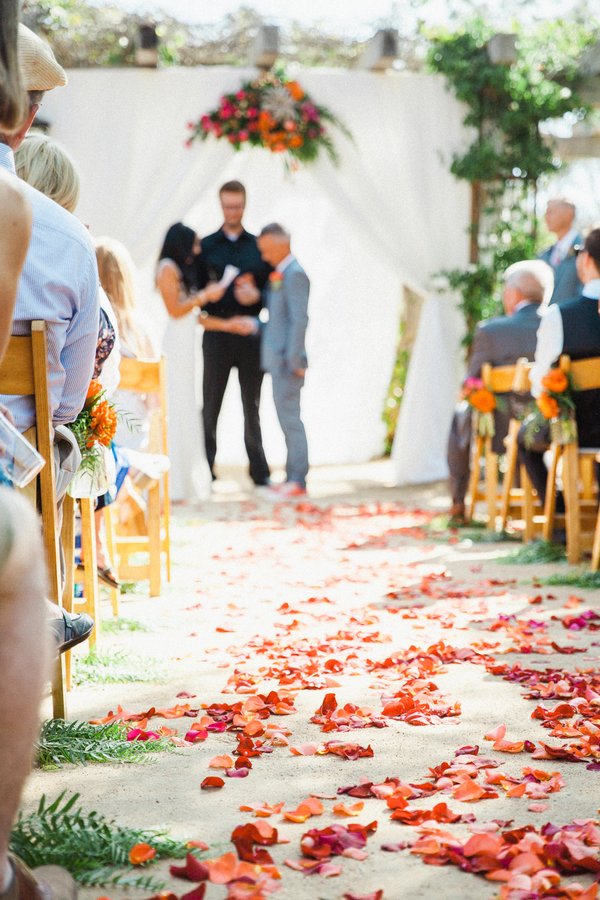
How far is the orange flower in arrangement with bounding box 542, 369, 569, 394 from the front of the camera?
5.72 metres

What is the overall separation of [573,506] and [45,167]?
10.7 ft

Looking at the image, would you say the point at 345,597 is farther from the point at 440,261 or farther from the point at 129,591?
the point at 440,261

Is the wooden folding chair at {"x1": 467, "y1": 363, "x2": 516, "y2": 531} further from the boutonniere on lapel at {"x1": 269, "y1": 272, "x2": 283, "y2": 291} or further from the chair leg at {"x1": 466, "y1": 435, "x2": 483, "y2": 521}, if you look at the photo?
the boutonniere on lapel at {"x1": 269, "y1": 272, "x2": 283, "y2": 291}

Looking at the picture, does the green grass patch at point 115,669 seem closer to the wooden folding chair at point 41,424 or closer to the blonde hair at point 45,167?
the wooden folding chair at point 41,424

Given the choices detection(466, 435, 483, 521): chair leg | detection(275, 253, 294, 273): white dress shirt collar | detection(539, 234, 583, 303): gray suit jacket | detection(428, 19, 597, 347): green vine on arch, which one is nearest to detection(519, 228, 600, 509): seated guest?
detection(466, 435, 483, 521): chair leg

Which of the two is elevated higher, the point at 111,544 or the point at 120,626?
the point at 111,544

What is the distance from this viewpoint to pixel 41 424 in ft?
9.63

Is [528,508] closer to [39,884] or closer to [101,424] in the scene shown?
[101,424]

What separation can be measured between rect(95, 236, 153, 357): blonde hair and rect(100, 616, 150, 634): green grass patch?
1.32m

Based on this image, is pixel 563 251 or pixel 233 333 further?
pixel 233 333

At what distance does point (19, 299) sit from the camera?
294 cm

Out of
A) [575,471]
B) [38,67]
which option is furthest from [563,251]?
[38,67]

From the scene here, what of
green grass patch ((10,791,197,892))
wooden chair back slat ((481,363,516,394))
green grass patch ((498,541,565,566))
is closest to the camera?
green grass patch ((10,791,197,892))

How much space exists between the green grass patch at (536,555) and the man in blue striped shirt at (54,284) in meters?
3.37
